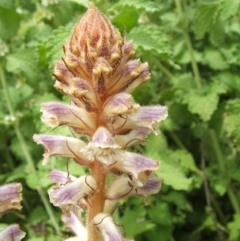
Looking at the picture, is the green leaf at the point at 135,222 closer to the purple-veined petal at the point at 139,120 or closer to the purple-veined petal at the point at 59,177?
the purple-veined petal at the point at 59,177

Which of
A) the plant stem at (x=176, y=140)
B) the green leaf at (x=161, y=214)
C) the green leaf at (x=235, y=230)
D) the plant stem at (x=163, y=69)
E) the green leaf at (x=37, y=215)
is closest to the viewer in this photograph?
the green leaf at (x=235, y=230)

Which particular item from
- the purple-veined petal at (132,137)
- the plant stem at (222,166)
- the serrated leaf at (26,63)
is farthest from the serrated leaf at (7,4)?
the purple-veined petal at (132,137)

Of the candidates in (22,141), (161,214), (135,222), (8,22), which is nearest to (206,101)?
(161,214)

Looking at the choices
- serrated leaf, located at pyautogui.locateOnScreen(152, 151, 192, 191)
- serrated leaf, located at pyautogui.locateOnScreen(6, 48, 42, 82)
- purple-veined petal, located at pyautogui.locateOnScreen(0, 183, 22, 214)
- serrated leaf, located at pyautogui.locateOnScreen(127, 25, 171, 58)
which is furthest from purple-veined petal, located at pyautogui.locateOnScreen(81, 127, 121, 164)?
serrated leaf, located at pyautogui.locateOnScreen(6, 48, 42, 82)

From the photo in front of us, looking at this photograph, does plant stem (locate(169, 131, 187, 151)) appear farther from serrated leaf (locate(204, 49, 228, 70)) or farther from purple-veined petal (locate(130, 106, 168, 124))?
purple-veined petal (locate(130, 106, 168, 124))

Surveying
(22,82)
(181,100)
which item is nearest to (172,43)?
(181,100)
